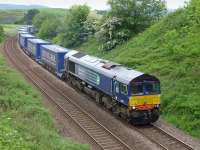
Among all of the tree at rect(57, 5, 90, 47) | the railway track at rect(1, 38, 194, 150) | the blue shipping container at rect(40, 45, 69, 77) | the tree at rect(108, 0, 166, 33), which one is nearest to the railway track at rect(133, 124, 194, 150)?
the railway track at rect(1, 38, 194, 150)

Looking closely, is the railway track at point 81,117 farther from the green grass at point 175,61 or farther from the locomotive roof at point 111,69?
the green grass at point 175,61

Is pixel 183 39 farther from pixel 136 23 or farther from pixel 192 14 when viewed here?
pixel 136 23

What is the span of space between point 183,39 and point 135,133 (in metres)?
18.4

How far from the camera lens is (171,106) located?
30.8 metres

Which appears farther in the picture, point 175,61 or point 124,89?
point 175,61

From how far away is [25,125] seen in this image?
23.1 meters

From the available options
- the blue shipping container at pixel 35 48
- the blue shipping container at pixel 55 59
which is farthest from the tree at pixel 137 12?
the blue shipping container at pixel 35 48

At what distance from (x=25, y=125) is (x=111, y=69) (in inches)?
420

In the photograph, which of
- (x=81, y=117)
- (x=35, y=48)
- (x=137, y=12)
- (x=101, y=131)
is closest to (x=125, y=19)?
(x=137, y=12)

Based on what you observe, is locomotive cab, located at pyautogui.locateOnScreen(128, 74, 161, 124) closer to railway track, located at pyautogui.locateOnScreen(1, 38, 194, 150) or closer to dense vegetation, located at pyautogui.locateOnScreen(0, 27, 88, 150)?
railway track, located at pyautogui.locateOnScreen(1, 38, 194, 150)

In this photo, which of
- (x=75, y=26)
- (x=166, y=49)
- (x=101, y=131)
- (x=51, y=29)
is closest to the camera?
(x=101, y=131)

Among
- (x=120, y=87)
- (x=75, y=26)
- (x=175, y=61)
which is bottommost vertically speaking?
(x=120, y=87)

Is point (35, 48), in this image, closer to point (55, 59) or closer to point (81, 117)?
point (55, 59)

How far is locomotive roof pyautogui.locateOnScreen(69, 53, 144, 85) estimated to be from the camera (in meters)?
28.8
